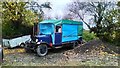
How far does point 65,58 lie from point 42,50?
287mm

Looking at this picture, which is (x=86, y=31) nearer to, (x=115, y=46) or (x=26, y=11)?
(x=115, y=46)

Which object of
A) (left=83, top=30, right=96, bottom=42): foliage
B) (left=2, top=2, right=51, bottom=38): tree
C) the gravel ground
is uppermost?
(left=2, top=2, right=51, bottom=38): tree

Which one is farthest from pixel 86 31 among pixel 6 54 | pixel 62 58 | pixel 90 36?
pixel 6 54

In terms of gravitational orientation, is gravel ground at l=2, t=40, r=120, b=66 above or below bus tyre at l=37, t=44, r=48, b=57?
below

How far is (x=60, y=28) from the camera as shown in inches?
103

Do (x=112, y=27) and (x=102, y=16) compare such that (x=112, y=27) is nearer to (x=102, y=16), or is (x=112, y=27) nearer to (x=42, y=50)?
(x=102, y=16)

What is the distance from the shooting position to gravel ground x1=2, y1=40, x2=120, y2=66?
2615 millimetres

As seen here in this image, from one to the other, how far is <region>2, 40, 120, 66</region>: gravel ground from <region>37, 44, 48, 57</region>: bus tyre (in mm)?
44

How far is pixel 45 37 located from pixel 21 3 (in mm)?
485

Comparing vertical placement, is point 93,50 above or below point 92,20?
below

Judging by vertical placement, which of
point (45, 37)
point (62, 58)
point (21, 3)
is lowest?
point (62, 58)

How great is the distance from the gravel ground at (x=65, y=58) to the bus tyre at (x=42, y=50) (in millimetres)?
44

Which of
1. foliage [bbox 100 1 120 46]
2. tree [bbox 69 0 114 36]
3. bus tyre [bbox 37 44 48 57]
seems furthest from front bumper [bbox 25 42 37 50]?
foliage [bbox 100 1 120 46]

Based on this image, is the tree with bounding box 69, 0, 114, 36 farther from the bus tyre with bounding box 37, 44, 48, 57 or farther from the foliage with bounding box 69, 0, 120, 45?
the bus tyre with bounding box 37, 44, 48, 57
